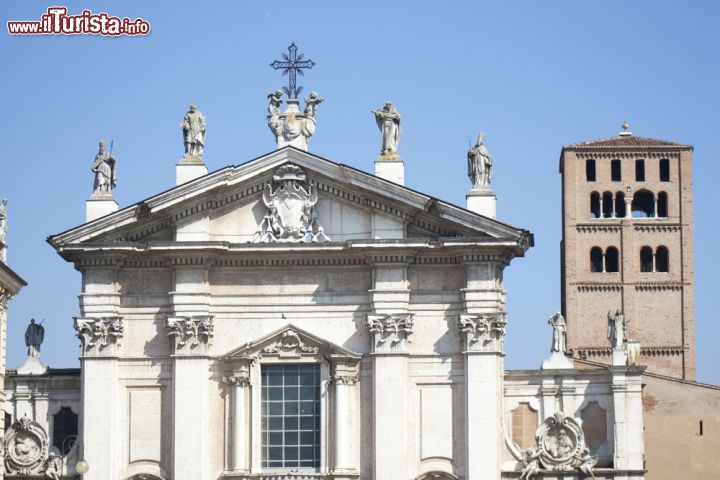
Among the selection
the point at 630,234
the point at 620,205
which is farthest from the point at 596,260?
the point at 620,205

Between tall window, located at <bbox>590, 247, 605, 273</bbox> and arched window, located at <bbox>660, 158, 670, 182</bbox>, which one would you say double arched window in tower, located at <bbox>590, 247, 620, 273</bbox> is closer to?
tall window, located at <bbox>590, 247, 605, 273</bbox>

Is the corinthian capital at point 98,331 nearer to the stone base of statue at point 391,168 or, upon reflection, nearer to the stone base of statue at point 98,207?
the stone base of statue at point 98,207

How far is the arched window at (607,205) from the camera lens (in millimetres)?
75562

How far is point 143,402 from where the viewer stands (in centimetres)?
3909

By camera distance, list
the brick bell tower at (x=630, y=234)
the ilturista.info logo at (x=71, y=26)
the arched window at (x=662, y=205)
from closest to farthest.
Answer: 1. the ilturista.info logo at (x=71, y=26)
2. the brick bell tower at (x=630, y=234)
3. the arched window at (x=662, y=205)

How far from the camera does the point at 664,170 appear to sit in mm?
75688

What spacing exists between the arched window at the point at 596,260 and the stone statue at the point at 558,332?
118 feet

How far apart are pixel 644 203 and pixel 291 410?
4052cm

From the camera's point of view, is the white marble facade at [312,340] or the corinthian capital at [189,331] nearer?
the white marble facade at [312,340]

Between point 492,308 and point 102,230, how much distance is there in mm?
8723

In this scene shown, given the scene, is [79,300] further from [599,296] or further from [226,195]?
[599,296]

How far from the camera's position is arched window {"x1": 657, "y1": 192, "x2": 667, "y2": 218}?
250ft

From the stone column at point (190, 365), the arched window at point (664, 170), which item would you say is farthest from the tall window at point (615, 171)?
the stone column at point (190, 365)

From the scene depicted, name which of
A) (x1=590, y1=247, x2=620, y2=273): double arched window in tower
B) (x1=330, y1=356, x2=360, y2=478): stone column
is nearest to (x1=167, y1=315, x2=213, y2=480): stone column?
(x1=330, y1=356, x2=360, y2=478): stone column
